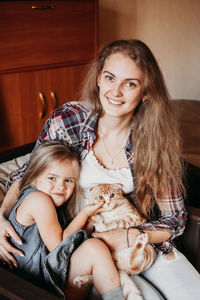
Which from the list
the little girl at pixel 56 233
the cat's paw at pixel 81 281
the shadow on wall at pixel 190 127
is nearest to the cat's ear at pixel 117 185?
the little girl at pixel 56 233

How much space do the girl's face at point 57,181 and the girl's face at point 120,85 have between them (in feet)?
0.87

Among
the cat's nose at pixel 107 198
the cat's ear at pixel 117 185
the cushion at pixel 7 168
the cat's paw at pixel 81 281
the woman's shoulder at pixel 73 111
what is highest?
the woman's shoulder at pixel 73 111

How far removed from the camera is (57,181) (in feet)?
4.13

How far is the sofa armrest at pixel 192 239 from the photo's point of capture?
1364mm

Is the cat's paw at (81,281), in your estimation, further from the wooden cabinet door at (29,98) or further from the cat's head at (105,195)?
the wooden cabinet door at (29,98)

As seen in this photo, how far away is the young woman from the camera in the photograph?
1292 mm

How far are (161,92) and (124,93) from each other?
0.55 ft

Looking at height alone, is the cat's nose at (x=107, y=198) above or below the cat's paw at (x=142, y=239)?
above

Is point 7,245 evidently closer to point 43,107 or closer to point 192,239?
point 192,239

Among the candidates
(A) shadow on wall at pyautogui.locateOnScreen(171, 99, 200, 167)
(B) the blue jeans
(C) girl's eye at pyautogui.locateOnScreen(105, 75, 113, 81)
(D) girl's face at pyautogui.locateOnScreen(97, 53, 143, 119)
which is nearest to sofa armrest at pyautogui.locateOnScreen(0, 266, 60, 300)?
(B) the blue jeans

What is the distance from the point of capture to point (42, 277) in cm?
117

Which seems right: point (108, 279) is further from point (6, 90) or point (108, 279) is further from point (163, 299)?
point (6, 90)

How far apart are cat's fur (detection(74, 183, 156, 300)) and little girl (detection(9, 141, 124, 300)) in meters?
0.04

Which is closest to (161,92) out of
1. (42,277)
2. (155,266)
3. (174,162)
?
(174,162)
